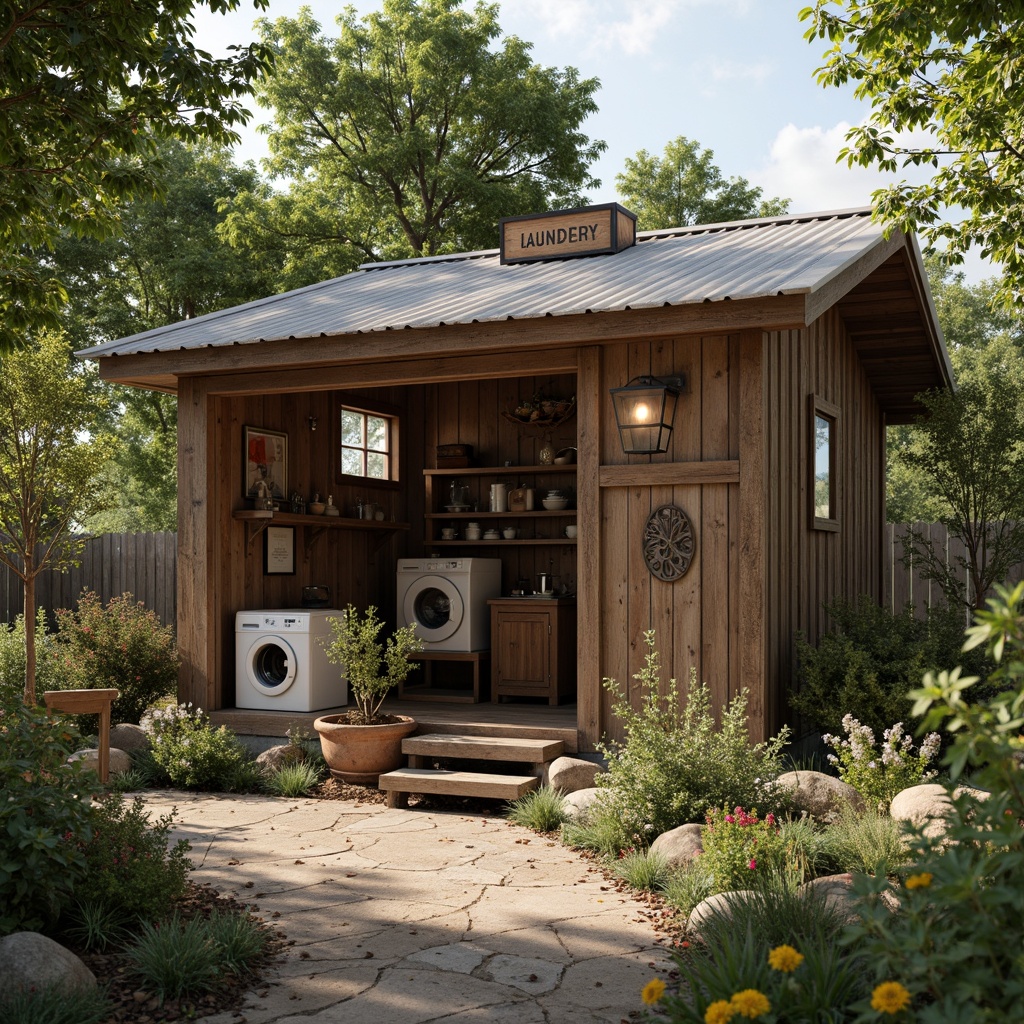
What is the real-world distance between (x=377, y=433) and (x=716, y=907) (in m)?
7.31

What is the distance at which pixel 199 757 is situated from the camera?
24.2ft

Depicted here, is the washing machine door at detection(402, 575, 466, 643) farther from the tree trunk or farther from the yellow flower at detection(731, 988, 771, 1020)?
the yellow flower at detection(731, 988, 771, 1020)

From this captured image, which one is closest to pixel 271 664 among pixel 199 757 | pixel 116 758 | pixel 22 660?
pixel 199 757

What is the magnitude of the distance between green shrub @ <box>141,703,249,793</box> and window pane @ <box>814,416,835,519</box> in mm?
4442

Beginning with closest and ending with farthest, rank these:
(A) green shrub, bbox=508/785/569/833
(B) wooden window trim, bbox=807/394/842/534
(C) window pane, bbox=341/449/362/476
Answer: (A) green shrub, bbox=508/785/569/833
(B) wooden window trim, bbox=807/394/842/534
(C) window pane, bbox=341/449/362/476

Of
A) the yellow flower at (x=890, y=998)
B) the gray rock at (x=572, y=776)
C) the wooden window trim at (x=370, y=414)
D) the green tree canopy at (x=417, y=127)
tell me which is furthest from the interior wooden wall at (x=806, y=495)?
the green tree canopy at (x=417, y=127)

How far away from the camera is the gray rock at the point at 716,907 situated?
12.6 feet

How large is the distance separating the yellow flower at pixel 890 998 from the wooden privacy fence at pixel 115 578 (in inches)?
449

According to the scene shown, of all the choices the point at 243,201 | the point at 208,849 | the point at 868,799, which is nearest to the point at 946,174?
the point at 868,799

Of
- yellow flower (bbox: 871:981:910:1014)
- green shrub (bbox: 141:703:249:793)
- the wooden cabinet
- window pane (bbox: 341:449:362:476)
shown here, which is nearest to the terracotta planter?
green shrub (bbox: 141:703:249:793)

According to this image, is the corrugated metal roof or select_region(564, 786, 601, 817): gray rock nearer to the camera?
select_region(564, 786, 601, 817): gray rock

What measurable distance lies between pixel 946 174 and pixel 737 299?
2.99m

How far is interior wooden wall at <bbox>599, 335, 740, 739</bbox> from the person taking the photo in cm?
666

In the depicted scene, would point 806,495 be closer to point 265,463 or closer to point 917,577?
point 265,463
